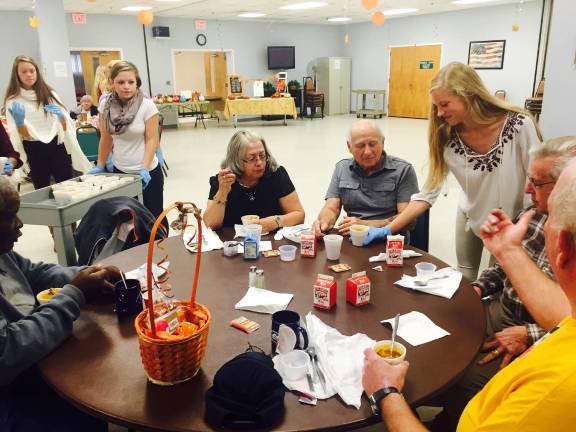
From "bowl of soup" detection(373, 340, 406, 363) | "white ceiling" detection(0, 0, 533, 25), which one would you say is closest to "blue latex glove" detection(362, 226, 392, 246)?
"bowl of soup" detection(373, 340, 406, 363)

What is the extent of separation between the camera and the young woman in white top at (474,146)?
227 centimetres

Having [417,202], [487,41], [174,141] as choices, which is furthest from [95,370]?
[487,41]

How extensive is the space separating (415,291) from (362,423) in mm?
731

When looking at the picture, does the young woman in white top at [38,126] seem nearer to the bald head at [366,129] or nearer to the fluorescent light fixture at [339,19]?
the bald head at [366,129]

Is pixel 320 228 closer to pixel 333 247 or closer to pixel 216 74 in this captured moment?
pixel 333 247

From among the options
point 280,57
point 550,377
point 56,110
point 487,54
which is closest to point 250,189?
point 550,377

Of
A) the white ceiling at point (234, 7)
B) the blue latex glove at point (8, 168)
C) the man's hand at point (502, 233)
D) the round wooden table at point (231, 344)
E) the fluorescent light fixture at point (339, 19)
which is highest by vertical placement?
the fluorescent light fixture at point (339, 19)

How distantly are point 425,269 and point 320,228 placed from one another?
0.63m

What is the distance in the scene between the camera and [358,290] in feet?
5.36

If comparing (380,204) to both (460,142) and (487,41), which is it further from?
(487,41)

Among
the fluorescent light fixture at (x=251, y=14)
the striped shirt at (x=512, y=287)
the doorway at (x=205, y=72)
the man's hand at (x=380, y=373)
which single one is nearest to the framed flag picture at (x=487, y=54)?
the fluorescent light fixture at (x=251, y=14)

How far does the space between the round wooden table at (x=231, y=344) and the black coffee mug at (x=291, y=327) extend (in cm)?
8

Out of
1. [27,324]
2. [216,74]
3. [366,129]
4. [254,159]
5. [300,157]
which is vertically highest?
[216,74]

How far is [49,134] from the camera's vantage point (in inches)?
172
